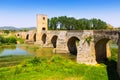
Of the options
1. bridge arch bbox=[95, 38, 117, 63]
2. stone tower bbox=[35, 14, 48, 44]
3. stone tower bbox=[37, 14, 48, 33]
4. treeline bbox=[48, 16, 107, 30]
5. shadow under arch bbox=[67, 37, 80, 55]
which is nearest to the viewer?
bridge arch bbox=[95, 38, 117, 63]

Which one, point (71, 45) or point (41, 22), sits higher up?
point (41, 22)

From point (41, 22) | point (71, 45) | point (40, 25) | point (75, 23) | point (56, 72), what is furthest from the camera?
point (75, 23)

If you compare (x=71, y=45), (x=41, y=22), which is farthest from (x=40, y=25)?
(x=71, y=45)

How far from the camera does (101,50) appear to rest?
2905 centimetres

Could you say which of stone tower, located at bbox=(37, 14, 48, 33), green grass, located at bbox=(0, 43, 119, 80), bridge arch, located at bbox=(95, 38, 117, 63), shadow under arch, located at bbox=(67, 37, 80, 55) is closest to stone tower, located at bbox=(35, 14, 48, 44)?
stone tower, located at bbox=(37, 14, 48, 33)

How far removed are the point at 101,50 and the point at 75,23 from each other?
42056 millimetres

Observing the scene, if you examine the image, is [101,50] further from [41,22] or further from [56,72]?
[41,22]

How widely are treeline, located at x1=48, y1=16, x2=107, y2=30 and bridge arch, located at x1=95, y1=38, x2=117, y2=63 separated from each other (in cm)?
3631

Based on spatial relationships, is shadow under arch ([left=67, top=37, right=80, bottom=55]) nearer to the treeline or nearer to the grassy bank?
the grassy bank

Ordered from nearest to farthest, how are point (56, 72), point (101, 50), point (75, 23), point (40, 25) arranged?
1. point (56, 72)
2. point (101, 50)
3. point (40, 25)
4. point (75, 23)

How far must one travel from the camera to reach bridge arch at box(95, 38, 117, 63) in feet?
92.6

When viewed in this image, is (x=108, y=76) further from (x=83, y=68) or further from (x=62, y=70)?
(x=62, y=70)

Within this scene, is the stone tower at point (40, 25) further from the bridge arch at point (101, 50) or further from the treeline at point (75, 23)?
the bridge arch at point (101, 50)

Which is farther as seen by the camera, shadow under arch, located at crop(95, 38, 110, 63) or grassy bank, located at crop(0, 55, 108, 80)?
shadow under arch, located at crop(95, 38, 110, 63)
